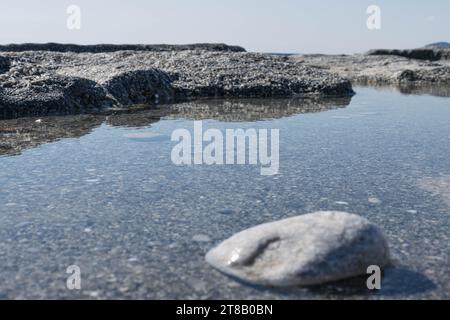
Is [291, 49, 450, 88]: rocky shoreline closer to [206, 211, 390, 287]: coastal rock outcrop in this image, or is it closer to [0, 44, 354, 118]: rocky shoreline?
[0, 44, 354, 118]: rocky shoreline

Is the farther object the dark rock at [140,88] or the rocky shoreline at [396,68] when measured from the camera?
the rocky shoreline at [396,68]

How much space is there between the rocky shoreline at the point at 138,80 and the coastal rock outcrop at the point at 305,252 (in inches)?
342

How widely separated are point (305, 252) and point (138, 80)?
11605mm

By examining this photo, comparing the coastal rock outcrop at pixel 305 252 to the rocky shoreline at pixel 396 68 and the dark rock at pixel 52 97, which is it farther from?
the rocky shoreline at pixel 396 68

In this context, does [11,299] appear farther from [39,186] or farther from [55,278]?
[39,186]

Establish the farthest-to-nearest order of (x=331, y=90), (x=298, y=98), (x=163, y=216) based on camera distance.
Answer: (x=331, y=90), (x=298, y=98), (x=163, y=216)

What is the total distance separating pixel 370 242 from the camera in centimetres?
370

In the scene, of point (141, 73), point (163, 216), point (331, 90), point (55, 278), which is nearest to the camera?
point (55, 278)

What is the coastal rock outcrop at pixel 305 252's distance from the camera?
3506mm

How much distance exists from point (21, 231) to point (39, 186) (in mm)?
1430

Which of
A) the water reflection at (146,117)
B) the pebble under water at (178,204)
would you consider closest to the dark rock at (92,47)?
the water reflection at (146,117)

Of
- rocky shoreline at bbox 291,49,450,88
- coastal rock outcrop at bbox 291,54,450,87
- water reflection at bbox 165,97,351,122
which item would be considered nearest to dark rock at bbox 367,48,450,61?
rocky shoreline at bbox 291,49,450,88

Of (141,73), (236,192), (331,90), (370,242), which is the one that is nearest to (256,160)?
(236,192)
